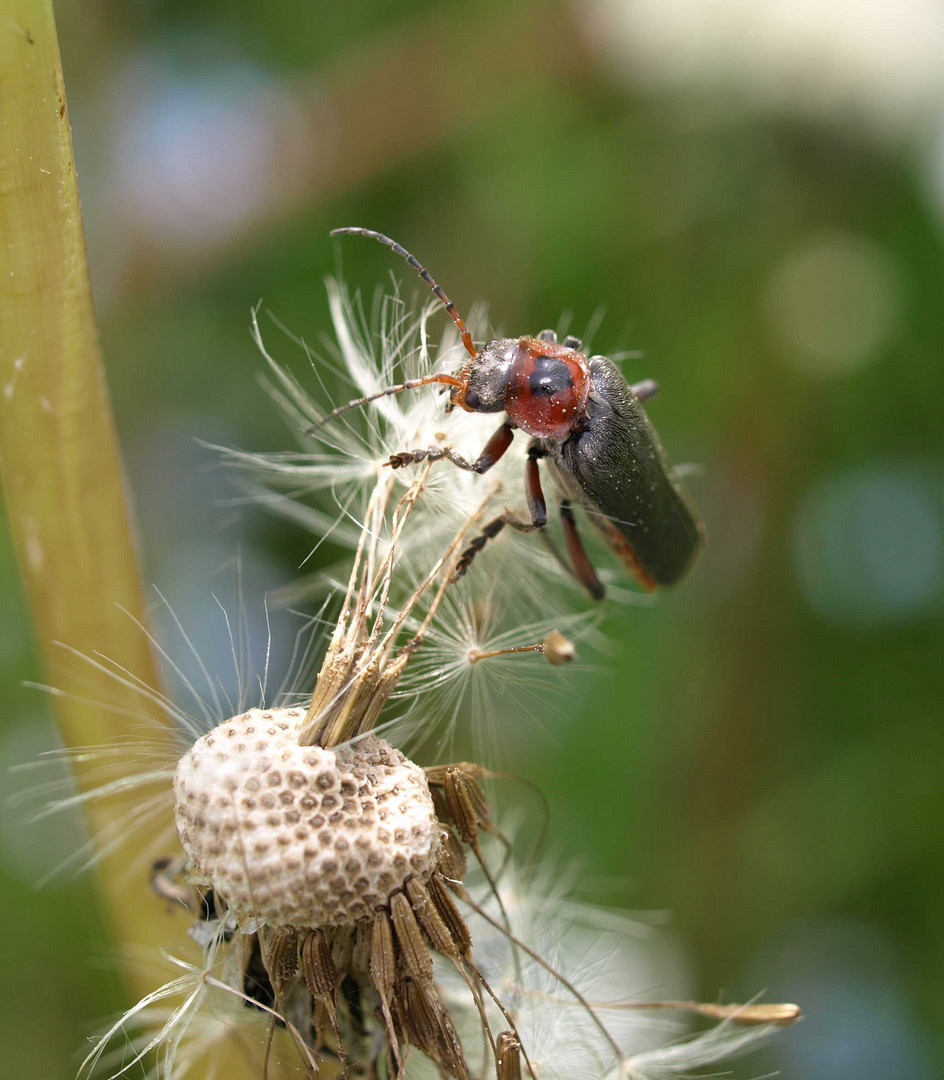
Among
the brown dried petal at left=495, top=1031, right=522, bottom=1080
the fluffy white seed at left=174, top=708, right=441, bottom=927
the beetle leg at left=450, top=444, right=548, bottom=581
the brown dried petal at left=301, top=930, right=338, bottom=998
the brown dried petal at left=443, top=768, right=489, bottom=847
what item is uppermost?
the beetle leg at left=450, top=444, right=548, bottom=581

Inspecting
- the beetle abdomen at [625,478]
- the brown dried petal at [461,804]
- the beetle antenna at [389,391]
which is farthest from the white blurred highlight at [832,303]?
the brown dried petal at [461,804]

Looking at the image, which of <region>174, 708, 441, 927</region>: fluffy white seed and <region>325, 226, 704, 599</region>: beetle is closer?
<region>174, 708, 441, 927</region>: fluffy white seed

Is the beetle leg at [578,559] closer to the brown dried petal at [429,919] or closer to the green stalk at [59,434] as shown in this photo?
the green stalk at [59,434]

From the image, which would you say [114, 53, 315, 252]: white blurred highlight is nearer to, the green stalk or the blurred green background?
the blurred green background

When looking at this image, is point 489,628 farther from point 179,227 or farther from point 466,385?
point 179,227

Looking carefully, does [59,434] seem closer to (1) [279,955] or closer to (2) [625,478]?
(1) [279,955]

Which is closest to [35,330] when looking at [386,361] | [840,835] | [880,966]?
[386,361]

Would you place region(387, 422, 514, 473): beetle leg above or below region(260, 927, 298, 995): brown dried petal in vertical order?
above

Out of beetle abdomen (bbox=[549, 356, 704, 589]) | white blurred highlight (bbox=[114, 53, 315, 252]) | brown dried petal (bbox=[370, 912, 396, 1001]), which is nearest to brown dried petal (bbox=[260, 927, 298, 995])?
brown dried petal (bbox=[370, 912, 396, 1001])
